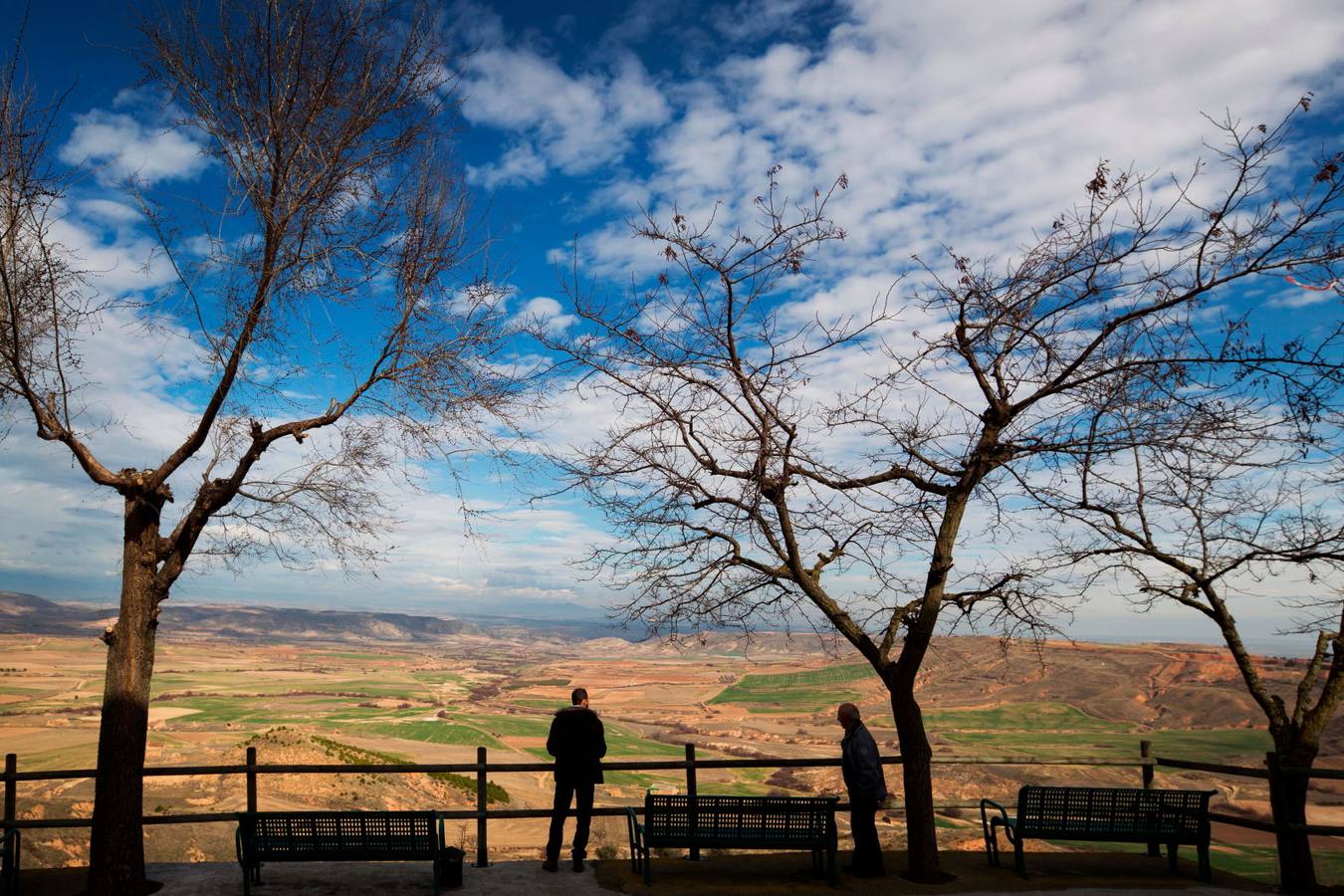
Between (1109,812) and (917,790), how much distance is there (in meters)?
2.33

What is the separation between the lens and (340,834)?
8203mm

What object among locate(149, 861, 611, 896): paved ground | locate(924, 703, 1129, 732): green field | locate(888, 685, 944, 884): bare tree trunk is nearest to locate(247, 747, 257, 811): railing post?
locate(149, 861, 611, 896): paved ground

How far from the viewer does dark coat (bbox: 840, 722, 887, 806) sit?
29.1 feet

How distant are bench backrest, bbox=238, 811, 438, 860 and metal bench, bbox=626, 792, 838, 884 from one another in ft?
7.56

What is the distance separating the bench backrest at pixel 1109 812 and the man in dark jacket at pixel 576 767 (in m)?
4.88

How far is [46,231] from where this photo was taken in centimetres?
955

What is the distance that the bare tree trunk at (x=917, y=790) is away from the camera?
9.21 metres

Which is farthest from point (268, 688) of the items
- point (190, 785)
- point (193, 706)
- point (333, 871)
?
point (333, 871)

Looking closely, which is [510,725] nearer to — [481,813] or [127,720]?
[481,813]

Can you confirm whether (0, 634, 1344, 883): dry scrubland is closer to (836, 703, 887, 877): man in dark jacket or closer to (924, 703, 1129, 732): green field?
(924, 703, 1129, 732): green field

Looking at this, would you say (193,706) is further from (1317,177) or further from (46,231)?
(1317,177)

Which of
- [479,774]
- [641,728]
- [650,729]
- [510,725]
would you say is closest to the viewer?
[479,774]

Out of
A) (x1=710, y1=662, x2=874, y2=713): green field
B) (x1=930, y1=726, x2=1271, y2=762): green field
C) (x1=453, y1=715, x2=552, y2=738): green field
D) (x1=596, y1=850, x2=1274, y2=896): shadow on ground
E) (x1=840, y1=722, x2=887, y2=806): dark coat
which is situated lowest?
(x1=710, y1=662, x2=874, y2=713): green field

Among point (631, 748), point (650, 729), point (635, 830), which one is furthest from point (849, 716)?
point (650, 729)
